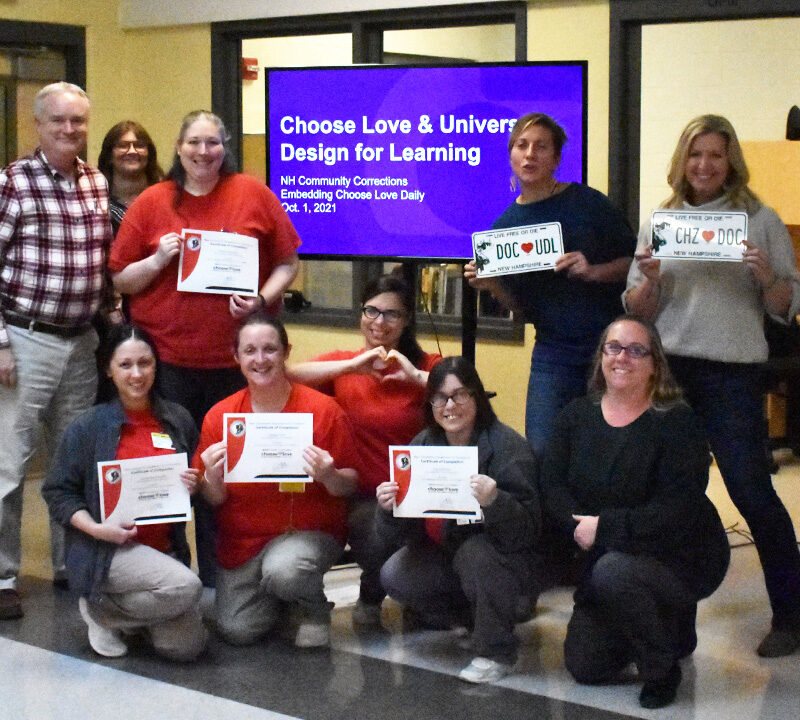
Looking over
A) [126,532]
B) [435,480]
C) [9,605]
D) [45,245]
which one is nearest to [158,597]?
[126,532]

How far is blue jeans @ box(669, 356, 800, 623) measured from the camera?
137 inches

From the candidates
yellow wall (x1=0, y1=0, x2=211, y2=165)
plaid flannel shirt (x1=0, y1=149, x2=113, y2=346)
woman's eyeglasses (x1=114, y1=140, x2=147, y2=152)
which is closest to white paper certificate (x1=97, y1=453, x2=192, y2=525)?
plaid flannel shirt (x1=0, y1=149, x2=113, y2=346)

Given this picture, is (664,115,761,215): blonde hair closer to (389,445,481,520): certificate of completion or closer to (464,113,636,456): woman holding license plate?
(464,113,636,456): woman holding license plate

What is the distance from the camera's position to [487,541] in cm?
337

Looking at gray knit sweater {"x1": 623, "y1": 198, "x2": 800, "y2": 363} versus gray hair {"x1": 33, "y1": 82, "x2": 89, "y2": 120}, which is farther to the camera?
gray hair {"x1": 33, "y1": 82, "x2": 89, "y2": 120}

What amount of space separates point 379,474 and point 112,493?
2.59 feet

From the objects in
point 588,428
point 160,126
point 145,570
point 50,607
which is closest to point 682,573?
point 588,428

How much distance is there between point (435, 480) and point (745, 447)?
0.88m

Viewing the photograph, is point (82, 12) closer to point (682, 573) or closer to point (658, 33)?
point (658, 33)

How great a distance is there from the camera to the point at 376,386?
12.3 ft

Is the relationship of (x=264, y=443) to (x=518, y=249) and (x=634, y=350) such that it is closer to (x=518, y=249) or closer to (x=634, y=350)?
(x=518, y=249)

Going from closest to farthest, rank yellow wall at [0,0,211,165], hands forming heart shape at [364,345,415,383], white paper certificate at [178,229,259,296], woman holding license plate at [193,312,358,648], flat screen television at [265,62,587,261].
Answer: woman holding license plate at [193,312,358,648] → hands forming heart shape at [364,345,415,383] → white paper certificate at [178,229,259,296] → flat screen television at [265,62,587,261] → yellow wall at [0,0,211,165]

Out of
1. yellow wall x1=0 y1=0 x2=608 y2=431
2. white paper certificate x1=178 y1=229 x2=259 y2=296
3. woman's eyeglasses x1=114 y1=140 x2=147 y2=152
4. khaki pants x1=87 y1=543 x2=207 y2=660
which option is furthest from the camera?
yellow wall x1=0 y1=0 x2=608 y2=431

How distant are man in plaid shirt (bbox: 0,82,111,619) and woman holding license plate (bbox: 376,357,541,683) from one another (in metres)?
1.21
